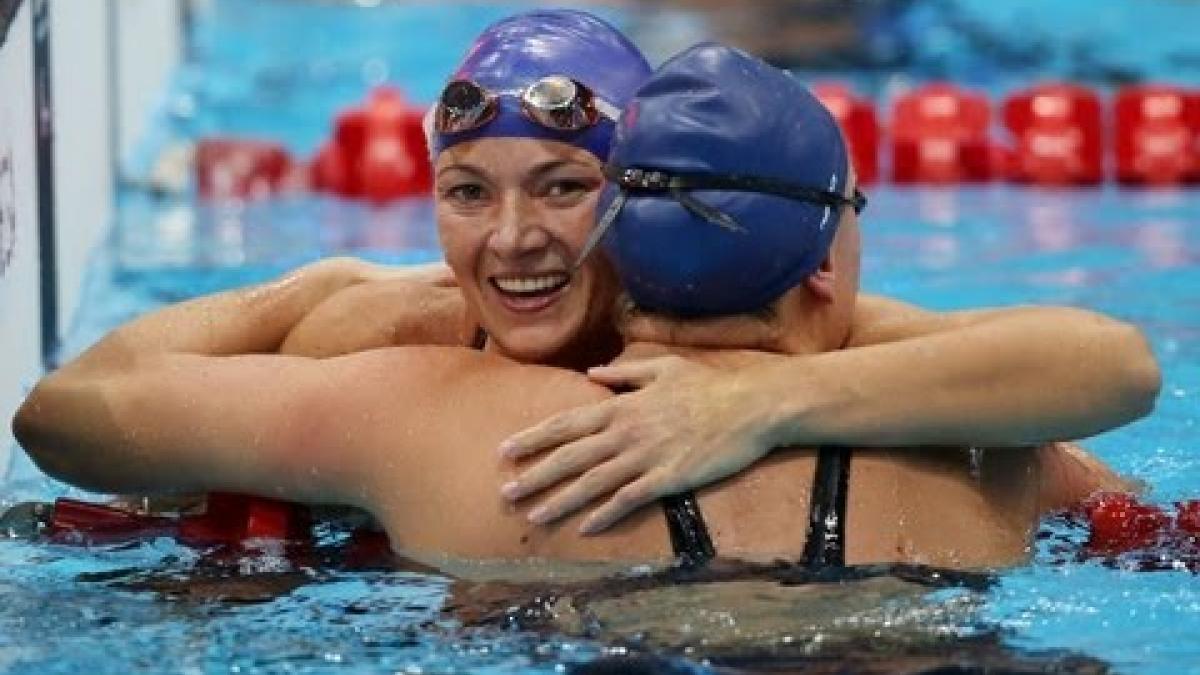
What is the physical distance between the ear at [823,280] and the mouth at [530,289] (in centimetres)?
41

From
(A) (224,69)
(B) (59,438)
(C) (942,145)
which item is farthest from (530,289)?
(A) (224,69)

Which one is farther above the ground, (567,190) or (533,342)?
(567,190)

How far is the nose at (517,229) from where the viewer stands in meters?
3.53

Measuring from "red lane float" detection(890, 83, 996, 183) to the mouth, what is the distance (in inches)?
230

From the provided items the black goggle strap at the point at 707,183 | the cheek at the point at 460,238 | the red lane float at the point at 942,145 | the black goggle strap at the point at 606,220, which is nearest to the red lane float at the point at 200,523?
the cheek at the point at 460,238

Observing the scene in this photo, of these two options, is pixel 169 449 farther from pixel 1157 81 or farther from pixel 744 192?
pixel 1157 81

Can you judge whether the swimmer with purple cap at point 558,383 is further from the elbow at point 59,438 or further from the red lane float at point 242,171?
the red lane float at point 242,171

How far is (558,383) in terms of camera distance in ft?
11.2

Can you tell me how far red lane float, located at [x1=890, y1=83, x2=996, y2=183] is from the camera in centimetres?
931

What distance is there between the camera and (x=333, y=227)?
8.31m

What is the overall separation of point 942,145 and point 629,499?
6.36m

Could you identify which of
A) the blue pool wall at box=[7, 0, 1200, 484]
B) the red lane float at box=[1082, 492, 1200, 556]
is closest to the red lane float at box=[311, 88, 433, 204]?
the blue pool wall at box=[7, 0, 1200, 484]

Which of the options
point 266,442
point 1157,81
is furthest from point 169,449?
point 1157,81

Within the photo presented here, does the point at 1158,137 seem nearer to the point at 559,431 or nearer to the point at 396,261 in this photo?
the point at 396,261
